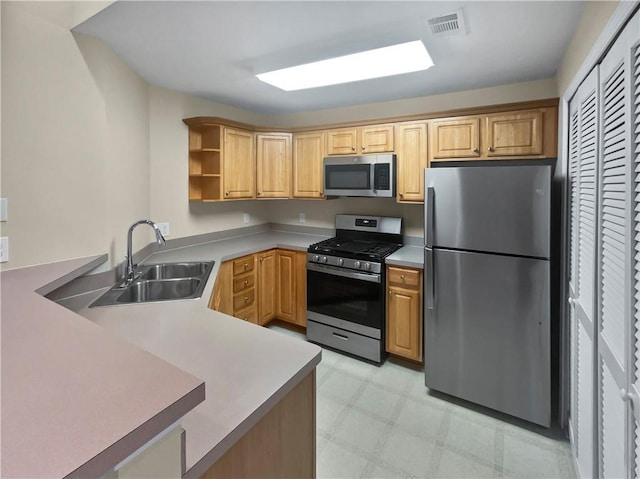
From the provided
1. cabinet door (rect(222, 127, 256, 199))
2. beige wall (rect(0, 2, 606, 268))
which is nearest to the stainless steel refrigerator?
beige wall (rect(0, 2, 606, 268))

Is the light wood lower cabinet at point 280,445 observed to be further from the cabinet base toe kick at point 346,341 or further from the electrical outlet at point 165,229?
the electrical outlet at point 165,229

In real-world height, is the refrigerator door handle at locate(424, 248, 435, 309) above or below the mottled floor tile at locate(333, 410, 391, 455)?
above

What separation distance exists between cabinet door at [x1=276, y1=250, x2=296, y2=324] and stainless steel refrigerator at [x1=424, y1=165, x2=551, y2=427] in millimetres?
1428

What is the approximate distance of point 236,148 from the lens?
3.34 meters

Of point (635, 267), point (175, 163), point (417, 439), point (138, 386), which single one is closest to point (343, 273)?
point (417, 439)

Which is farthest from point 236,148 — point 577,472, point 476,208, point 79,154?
point 577,472

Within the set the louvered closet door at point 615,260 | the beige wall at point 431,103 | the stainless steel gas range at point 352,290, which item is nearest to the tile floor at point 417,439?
the stainless steel gas range at point 352,290

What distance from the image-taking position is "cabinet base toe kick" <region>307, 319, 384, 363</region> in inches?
113

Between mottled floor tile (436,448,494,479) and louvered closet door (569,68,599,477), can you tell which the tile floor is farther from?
louvered closet door (569,68,599,477)

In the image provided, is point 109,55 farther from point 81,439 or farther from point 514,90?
point 514,90

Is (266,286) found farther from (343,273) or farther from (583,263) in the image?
(583,263)

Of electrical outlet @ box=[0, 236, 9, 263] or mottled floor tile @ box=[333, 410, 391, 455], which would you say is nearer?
electrical outlet @ box=[0, 236, 9, 263]

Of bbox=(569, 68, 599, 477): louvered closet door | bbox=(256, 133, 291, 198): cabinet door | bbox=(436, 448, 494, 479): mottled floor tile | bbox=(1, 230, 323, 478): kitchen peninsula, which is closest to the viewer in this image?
bbox=(1, 230, 323, 478): kitchen peninsula

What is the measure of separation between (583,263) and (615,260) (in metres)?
0.53
